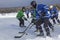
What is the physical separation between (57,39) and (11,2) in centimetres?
1030

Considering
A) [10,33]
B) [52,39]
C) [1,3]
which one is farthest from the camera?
[1,3]

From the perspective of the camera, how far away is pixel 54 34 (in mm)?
8359

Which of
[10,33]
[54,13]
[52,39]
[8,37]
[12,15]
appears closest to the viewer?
[52,39]

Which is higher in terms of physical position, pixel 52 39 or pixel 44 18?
pixel 44 18

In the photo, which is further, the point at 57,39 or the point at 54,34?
the point at 54,34

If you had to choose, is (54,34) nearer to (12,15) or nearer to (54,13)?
(54,13)

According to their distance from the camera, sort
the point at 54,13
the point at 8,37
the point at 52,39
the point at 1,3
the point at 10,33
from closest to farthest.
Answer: the point at 52,39 < the point at 8,37 < the point at 10,33 < the point at 54,13 < the point at 1,3

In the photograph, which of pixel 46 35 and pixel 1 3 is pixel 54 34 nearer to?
pixel 46 35

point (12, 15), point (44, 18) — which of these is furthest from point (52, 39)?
point (12, 15)

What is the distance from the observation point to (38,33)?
8.38 m

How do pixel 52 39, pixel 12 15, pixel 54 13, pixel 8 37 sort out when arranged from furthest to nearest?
pixel 12 15
pixel 54 13
pixel 8 37
pixel 52 39

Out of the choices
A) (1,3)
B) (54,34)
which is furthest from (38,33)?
(1,3)

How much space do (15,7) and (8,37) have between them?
8816 millimetres

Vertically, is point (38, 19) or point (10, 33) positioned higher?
point (38, 19)
